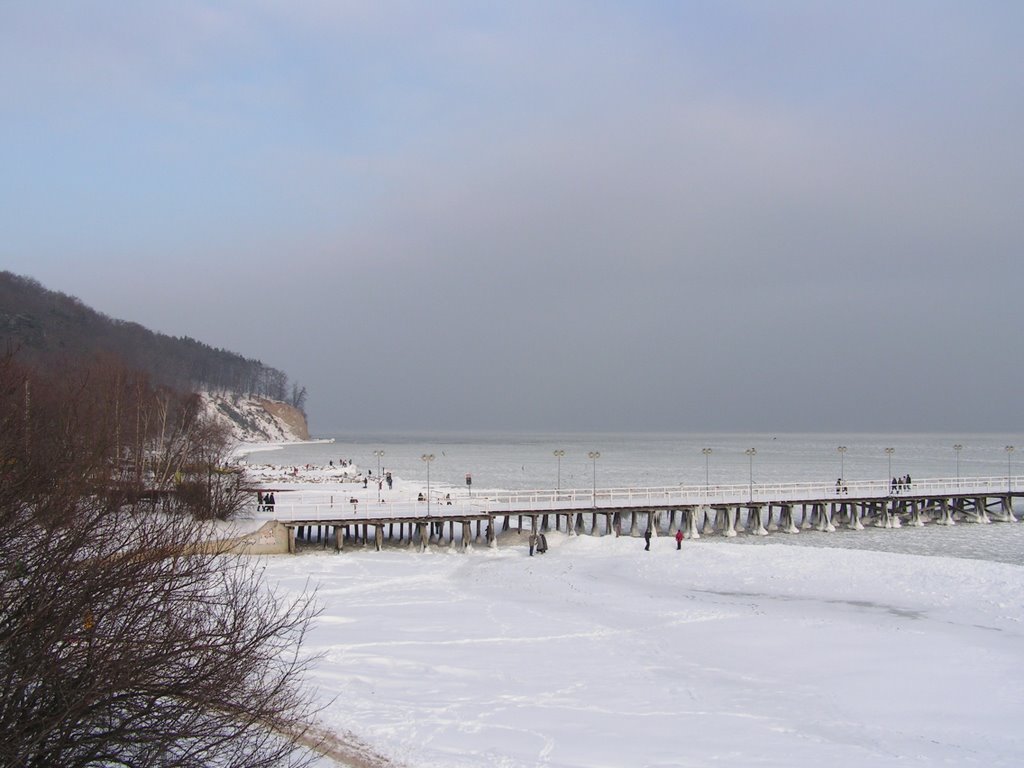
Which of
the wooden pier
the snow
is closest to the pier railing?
the wooden pier

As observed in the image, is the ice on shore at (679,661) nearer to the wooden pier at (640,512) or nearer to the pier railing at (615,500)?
the wooden pier at (640,512)

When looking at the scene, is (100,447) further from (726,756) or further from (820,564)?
(820,564)

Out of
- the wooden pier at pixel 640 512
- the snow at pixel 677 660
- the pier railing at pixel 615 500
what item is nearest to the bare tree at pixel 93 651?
the snow at pixel 677 660

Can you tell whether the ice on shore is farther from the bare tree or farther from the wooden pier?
the wooden pier

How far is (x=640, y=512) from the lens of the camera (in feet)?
164

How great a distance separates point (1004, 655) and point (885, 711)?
20.2ft

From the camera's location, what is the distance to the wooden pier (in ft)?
142

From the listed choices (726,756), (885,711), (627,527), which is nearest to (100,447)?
(726,756)

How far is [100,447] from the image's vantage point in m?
9.34

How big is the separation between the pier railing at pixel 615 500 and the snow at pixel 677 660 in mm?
8369

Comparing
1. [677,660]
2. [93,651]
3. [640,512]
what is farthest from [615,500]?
[93,651]

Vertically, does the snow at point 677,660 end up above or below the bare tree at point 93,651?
below

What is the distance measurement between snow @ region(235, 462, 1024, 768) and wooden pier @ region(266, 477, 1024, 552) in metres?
7.29

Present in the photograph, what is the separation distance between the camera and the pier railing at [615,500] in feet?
145
